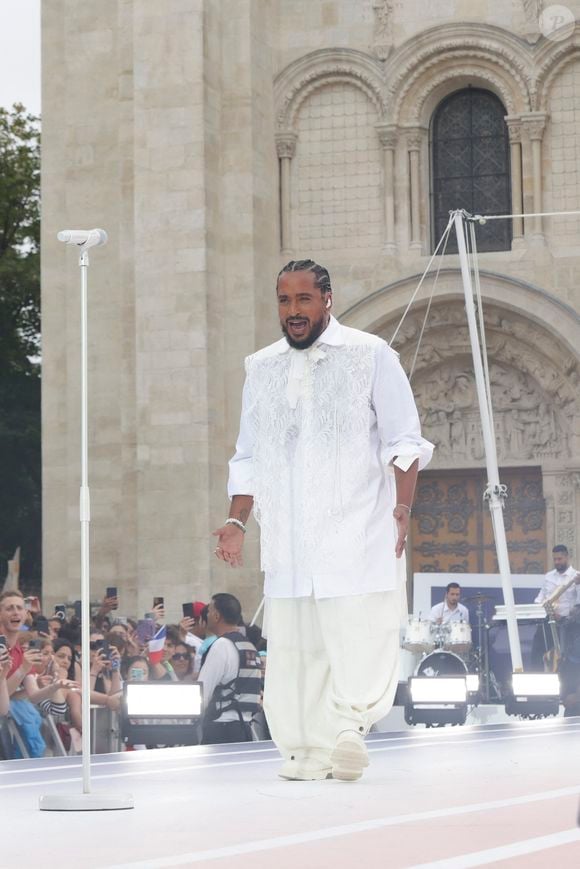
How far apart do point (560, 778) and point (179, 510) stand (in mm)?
19504

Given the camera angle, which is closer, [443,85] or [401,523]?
[401,523]

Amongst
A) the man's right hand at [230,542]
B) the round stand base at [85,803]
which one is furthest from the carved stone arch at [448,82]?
the round stand base at [85,803]

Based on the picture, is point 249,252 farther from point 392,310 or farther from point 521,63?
point 521,63

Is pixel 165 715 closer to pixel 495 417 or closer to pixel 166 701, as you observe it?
pixel 166 701

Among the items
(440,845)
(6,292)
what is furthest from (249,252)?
(440,845)

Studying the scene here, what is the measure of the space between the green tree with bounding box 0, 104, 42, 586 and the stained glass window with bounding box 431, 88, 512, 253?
55.5 ft

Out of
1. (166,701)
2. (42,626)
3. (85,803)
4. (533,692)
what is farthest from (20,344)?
(85,803)

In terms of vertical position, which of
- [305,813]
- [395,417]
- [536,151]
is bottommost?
[305,813]

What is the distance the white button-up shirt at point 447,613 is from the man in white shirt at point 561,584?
0.95 metres

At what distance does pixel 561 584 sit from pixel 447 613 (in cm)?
136

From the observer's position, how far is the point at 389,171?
2741cm

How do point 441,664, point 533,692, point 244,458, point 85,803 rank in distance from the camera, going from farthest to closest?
1. point 441,664
2. point 533,692
3. point 244,458
4. point 85,803

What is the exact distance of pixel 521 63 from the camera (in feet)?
88.5

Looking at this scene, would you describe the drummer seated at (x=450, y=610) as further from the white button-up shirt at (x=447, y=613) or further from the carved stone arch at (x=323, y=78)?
the carved stone arch at (x=323, y=78)
